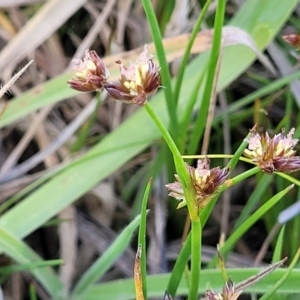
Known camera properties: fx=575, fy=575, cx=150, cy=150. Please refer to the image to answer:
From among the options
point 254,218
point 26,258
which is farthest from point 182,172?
point 26,258

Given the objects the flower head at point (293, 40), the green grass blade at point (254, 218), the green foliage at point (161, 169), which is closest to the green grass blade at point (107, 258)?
the green foliage at point (161, 169)

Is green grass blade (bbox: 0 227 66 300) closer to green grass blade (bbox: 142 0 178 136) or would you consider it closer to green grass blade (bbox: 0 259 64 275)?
green grass blade (bbox: 0 259 64 275)

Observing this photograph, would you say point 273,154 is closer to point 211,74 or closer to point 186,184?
point 186,184

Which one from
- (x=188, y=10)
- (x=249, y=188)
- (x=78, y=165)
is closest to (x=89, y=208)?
(x=78, y=165)

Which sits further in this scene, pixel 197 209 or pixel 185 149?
pixel 185 149

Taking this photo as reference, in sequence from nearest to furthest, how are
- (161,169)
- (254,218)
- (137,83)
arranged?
1. (137,83)
2. (254,218)
3. (161,169)

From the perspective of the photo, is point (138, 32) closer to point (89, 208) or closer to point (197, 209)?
point (89, 208)
